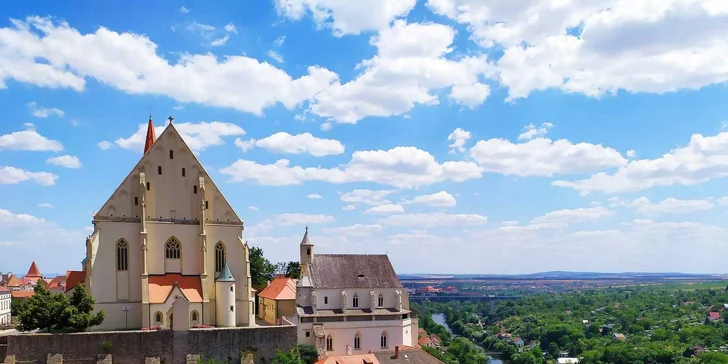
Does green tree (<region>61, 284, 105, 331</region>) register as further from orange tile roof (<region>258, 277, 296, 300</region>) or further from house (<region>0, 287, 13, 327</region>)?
house (<region>0, 287, 13, 327</region>)

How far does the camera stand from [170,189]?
54344 mm

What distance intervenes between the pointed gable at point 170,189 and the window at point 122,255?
198 centimetres

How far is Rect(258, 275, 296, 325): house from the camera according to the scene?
195ft

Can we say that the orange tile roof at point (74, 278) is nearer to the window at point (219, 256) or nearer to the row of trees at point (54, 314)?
the row of trees at point (54, 314)

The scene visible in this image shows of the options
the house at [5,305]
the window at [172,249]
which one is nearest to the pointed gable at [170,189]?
the window at [172,249]

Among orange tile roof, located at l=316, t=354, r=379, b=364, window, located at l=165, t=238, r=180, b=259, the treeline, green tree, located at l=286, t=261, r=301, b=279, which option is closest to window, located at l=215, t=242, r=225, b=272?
window, located at l=165, t=238, r=180, b=259

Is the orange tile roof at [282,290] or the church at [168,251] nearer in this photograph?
the church at [168,251]

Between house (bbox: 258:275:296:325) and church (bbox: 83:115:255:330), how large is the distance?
4.12 meters

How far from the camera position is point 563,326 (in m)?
146

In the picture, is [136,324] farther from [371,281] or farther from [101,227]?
[371,281]

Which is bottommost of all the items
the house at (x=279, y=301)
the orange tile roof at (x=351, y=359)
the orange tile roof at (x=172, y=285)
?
the orange tile roof at (x=351, y=359)

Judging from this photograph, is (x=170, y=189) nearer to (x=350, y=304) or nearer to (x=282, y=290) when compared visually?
(x=282, y=290)

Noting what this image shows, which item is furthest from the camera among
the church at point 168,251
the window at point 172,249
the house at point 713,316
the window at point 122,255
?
the house at point 713,316

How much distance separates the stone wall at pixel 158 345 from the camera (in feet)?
147
